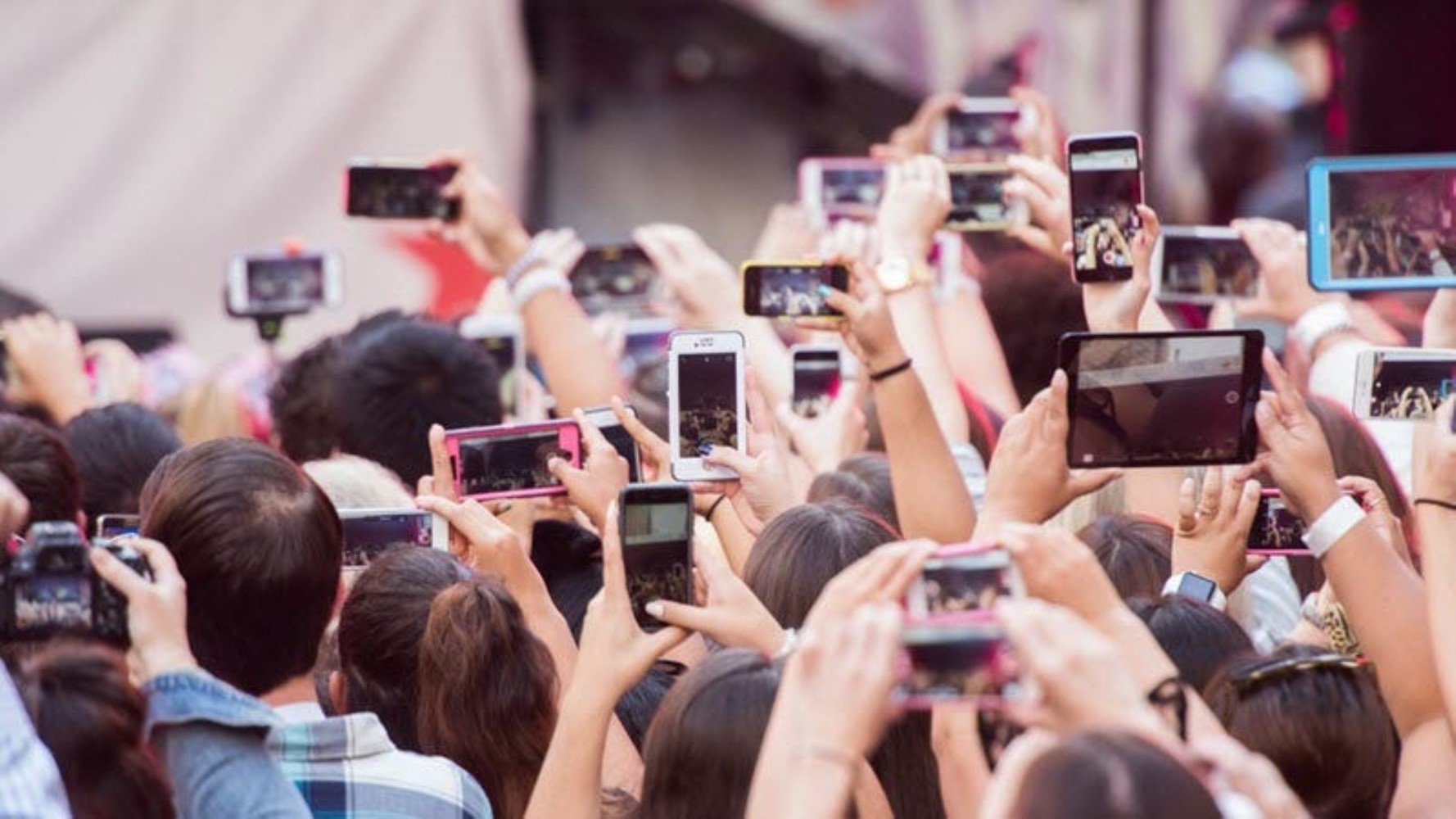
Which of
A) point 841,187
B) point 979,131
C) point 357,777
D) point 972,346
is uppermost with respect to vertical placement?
point 979,131

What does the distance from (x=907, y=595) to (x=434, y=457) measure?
145cm

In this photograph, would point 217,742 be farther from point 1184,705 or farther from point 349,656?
point 1184,705

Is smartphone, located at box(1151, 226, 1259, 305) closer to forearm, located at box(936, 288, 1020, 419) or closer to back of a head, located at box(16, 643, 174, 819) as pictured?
forearm, located at box(936, 288, 1020, 419)

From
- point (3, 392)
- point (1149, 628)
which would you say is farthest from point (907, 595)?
point (3, 392)

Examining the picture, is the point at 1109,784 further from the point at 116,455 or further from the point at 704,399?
the point at 116,455

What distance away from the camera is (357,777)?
3.10 metres

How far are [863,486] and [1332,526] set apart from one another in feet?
3.73

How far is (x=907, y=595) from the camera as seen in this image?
2.54 metres

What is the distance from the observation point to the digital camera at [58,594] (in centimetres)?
282

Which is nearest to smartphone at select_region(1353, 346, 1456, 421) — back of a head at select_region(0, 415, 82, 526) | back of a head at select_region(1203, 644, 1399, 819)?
back of a head at select_region(1203, 644, 1399, 819)

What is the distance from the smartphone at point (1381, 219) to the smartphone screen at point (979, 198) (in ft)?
3.62

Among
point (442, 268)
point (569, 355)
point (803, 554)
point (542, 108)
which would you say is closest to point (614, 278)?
point (569, 355)

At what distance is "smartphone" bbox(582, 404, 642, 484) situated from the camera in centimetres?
389

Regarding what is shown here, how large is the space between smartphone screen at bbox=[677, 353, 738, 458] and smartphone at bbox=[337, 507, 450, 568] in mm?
405
